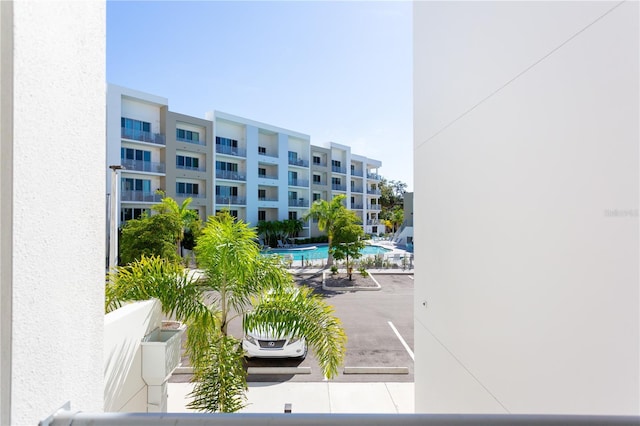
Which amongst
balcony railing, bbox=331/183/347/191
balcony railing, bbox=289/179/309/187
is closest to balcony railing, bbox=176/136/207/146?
balcony railing, bbox=289/179/309/187

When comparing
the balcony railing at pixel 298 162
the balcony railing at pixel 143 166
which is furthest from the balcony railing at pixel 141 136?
the balcony railing at pixel 298 162

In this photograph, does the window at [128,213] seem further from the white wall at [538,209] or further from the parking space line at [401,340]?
the white wall at [538,209]

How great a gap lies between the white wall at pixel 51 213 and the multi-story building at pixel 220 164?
22877mm

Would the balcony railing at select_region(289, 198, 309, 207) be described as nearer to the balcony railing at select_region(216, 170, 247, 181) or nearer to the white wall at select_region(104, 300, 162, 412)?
the balcony railing at select_region(216, 170, 247, 181)

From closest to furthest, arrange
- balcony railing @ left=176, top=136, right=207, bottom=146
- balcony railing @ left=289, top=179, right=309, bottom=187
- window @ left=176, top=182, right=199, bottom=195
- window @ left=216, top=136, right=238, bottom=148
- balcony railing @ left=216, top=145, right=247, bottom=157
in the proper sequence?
window @ left=176, top=182, right=199, bottom=195, balcony railing @ left=176, top=136, right=207, bottom=146, balcony railing @ left=216, top=145, right=247, bottom=157, window @ left=216, top=136, right=238, bottom=148, balcony railing @ left=289, top=179, right=309, bottom=187

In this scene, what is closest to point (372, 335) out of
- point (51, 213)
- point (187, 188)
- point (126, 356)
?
point (126, 356)

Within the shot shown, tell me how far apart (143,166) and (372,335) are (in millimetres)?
22540

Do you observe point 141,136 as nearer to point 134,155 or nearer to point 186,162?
point 134,155

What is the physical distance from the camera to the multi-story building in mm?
25219

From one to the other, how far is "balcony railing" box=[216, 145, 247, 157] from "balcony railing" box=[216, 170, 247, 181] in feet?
5.77

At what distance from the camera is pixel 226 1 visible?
21.6 ft

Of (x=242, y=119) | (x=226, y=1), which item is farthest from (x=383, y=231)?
(x=226, y=1)

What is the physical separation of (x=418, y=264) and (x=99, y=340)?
4135mm

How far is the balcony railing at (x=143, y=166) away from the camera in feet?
81.6
